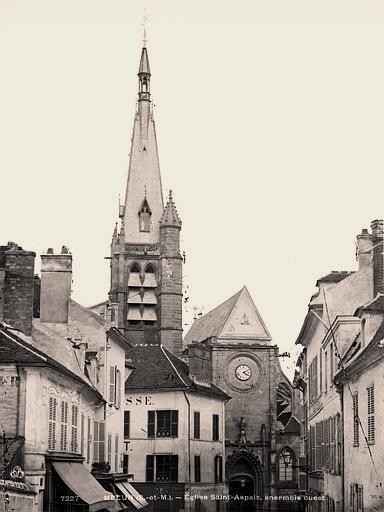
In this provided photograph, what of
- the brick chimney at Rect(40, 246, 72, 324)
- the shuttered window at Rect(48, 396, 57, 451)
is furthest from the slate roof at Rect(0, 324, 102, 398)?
the brick chimney at Rect(40, 246, 72, 324)

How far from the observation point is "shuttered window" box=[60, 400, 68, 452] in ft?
87.5

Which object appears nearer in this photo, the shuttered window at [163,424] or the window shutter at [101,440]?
the window shutter at [101,440]

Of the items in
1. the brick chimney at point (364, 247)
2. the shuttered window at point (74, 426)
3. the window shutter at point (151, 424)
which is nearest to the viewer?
the shuttered window at point (74, 426)

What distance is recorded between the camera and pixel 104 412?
35.3m

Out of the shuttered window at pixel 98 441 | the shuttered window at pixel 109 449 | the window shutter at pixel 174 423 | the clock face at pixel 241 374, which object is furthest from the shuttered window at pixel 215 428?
the shuttered window at pixel 98 441

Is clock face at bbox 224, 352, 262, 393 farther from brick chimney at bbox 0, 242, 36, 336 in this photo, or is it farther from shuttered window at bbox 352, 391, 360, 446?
brick chimney at bbox 0, 242, 36, 336

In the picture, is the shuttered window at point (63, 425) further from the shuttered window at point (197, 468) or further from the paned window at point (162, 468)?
the shuttered window at point (197, 468)

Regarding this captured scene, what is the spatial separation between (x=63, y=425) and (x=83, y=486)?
76.1 inches

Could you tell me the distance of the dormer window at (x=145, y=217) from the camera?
81625 millimetres

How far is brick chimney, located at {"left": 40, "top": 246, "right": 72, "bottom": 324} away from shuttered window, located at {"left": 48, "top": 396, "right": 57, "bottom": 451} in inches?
331

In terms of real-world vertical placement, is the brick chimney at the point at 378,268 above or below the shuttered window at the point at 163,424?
above

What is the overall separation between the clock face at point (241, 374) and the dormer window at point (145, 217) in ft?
45.8

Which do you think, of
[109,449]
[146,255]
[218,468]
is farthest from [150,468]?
[146,255]

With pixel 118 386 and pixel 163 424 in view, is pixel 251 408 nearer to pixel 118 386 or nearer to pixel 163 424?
pixel 163 424
